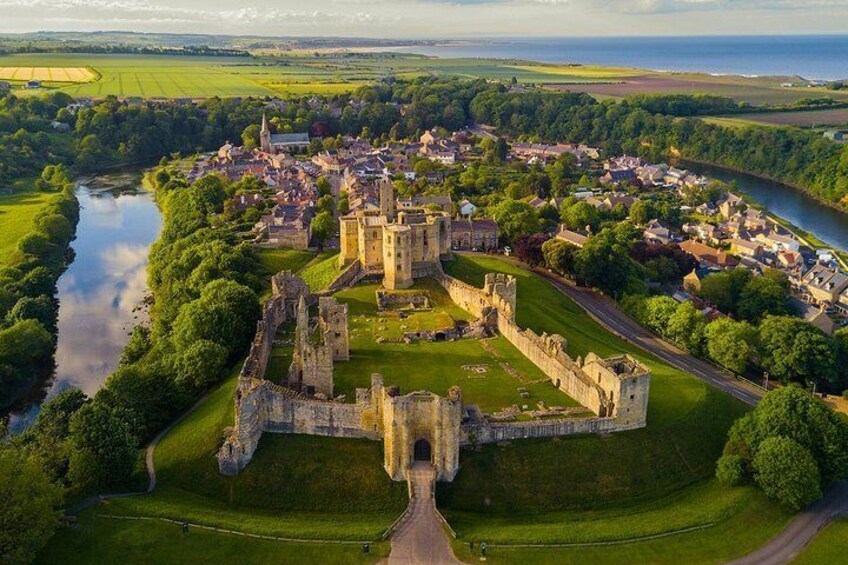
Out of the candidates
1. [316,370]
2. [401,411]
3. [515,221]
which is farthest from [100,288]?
[401,411]

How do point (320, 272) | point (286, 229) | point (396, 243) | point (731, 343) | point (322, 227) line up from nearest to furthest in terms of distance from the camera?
point (731, 343), point (396, 243), point (320, 272), point (286, 229), point (322, 227)

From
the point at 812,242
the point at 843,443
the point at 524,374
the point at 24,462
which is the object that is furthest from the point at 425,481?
the point at 812,242

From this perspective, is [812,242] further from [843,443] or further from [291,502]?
[291,502]

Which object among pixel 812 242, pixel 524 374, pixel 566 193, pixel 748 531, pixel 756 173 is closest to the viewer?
pixel 748 531

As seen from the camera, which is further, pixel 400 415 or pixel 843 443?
pixel 843 443

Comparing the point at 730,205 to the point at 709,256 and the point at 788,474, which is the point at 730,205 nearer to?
the point at 709,256

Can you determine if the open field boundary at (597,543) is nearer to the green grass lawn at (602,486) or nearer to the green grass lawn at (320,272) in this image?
the green grass lawn at (602,486)
